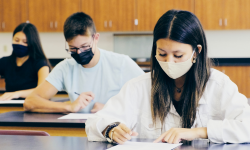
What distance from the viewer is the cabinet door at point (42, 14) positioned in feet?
18.6

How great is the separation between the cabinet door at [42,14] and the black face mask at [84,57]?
368 centimetres

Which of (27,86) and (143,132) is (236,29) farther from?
(143,132)

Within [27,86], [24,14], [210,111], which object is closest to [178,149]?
[210,111]

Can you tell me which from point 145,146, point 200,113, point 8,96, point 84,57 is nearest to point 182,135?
point 145,146

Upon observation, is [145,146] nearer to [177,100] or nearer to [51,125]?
[177,100]

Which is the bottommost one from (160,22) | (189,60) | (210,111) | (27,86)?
(27,86)

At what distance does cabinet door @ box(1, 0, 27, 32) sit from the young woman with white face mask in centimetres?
483

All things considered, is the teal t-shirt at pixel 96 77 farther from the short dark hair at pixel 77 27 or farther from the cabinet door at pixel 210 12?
the cabinet door at pixel 210 12

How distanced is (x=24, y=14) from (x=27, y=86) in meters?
3.04

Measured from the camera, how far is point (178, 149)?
3.63 ft

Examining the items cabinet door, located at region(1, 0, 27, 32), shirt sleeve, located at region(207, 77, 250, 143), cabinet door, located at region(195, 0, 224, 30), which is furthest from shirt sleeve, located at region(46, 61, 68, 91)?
cabinet door, located at region(1, 0, 27, 32)

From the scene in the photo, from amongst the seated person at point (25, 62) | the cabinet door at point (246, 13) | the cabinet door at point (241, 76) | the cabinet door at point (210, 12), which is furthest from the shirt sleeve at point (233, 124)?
the cabinet door at point (246, 13)

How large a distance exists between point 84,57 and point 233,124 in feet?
4.19

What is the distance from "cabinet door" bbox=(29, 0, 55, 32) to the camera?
566 cm
